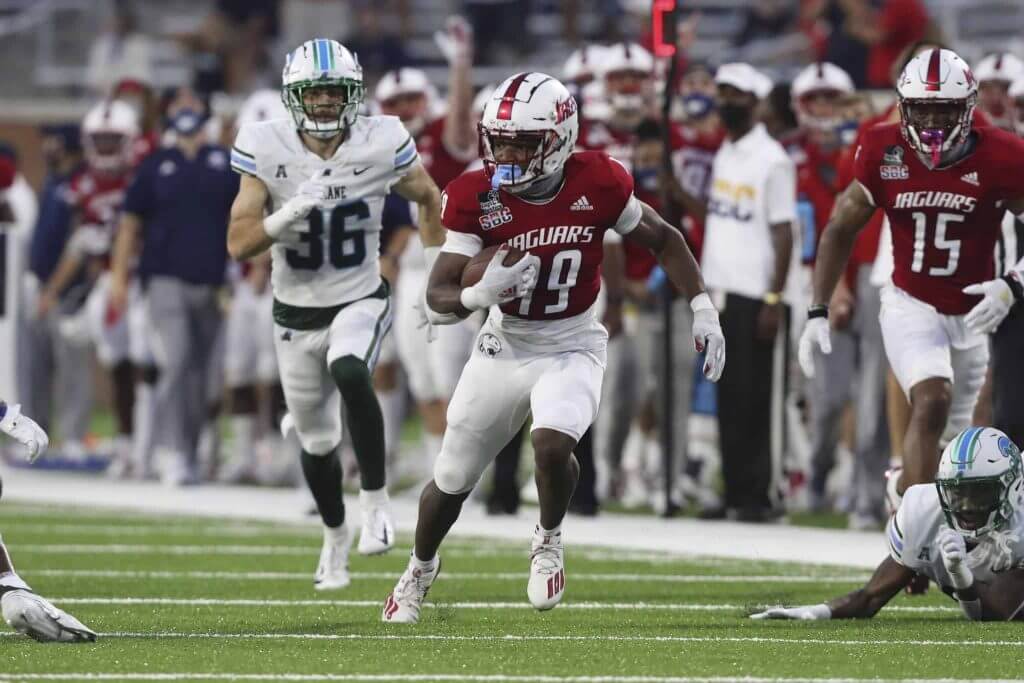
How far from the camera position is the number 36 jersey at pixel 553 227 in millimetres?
6648

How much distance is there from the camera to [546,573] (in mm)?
6547

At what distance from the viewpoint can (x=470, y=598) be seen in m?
7.64

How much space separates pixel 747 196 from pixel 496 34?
10.1 m

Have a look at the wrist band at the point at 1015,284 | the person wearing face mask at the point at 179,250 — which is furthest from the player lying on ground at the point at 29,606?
the person wearing face mask at the point at 179,250

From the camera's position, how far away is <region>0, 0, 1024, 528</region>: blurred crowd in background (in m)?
10.6

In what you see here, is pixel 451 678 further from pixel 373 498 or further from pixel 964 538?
pixel 373 498

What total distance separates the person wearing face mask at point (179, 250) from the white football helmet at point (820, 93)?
3551 mm

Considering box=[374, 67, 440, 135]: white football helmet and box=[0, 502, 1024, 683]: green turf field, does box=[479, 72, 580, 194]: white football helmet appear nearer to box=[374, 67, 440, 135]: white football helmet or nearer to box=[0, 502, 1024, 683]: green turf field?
box=[0, 502, 1024, 683]: green turf field

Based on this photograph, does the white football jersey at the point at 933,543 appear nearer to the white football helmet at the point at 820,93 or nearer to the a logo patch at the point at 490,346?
the a logo patch at the point at 490,346

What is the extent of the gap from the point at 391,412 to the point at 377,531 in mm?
4221

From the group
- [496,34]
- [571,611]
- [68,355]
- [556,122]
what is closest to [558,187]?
[556,122]

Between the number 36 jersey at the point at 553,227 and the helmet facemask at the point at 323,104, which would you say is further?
the helmet facemask at the point at 323,104


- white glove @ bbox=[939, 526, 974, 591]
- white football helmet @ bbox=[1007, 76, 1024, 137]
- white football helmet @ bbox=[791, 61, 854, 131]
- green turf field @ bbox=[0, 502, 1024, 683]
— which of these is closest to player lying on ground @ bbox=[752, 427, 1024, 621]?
white glove @ bbox=[939, 526, 974, 591]

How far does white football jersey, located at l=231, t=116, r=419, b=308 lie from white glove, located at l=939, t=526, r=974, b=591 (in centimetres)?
253
